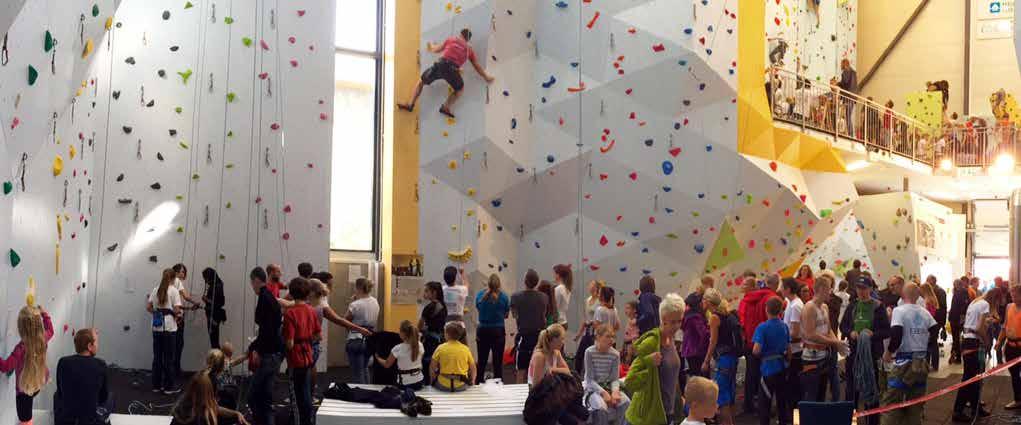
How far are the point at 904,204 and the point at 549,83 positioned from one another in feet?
25.8

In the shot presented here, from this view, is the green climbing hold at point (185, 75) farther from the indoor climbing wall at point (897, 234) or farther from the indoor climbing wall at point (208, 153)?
the indoor climbing wall at point (897, 234)

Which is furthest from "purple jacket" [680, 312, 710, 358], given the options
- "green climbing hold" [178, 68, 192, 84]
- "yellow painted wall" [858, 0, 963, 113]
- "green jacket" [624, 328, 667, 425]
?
"yellow painted wall" [858, 0, 963, 113]

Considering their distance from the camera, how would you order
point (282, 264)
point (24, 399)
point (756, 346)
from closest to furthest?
point (24, 399)
point (756, 346)
point (282, 264)

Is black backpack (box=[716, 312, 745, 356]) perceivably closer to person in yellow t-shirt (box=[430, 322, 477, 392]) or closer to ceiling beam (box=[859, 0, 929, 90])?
person in yellow t-shirt (box=[430, 322, 477, 392])

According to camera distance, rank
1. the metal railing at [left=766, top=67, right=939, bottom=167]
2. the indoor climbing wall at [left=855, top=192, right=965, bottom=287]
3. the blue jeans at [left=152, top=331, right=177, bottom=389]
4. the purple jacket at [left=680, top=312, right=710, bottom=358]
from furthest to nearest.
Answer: the indoor climbing wall at [left=855, top=192, right=965, bottom=287] → the metal railing at [left=766, top=67, right=939, bottom=167] → the blue jeans at [left=152, top=331, right=177, bottom=389] → the purple jacket at [left=680, top=312, right=710, bottom=358]

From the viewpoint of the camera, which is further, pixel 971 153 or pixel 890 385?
pixel 971 153

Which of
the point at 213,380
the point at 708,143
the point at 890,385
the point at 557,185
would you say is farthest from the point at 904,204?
the point at 213,380

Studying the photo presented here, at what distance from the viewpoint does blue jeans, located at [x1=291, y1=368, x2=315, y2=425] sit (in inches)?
A: 328

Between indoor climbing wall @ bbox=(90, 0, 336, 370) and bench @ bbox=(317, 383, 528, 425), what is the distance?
4103mm

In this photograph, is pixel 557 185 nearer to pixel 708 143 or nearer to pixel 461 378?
pixel 708 143

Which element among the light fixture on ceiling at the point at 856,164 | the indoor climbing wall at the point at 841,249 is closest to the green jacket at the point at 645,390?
the light fixture on ceiling at the point at 856,164

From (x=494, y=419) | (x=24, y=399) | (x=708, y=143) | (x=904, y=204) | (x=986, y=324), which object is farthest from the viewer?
(x=904, y=204)

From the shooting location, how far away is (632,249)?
44.6ft

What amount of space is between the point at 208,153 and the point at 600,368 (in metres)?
6.14
